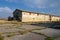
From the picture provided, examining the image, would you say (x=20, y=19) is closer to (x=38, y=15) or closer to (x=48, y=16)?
(x=38, y=15)

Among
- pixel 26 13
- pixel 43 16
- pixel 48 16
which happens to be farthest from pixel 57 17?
pixel 26 13

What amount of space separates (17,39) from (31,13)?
28.5 meters

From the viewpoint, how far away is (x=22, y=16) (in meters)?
33.9

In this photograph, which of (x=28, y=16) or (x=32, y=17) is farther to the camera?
(x=32, y=17)

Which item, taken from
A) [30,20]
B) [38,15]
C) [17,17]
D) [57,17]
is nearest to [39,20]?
[38,15]

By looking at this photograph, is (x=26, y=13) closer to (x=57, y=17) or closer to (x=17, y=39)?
(x=57, y=17)

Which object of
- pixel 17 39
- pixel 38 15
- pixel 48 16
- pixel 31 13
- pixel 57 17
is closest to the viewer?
pixel 17 39

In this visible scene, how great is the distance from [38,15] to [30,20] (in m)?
3.80

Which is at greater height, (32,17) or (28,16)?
(28,16)

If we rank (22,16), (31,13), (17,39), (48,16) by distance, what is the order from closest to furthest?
1. (17,39)
2. (22,16)
3. (31,13)
4. (48,16)

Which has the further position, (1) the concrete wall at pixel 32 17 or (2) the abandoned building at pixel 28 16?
(1) the concrete wall at pixel 32 17

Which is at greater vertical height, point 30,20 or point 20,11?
point 20,11

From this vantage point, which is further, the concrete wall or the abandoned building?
the concrete wall

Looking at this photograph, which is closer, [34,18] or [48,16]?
[34,18]
